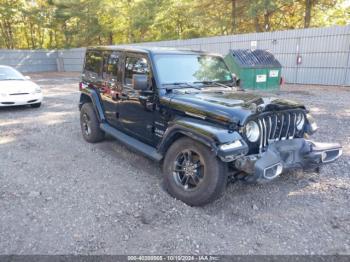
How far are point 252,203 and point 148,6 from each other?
28438 millimetres

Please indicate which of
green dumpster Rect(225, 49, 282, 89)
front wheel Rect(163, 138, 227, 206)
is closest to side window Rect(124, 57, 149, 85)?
front wheel Rect(163, 138, 227, 206)

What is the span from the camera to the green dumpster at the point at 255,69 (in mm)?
9898

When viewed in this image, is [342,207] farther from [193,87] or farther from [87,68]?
[87,68]

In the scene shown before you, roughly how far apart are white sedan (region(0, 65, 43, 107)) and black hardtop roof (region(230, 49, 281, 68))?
693 centimetres

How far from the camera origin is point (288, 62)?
14.4m

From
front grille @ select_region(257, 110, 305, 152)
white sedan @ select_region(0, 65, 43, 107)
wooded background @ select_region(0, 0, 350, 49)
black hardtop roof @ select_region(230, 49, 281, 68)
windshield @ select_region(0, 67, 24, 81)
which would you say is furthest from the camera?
wooded background @ select_region(0, 0, 350, 49)

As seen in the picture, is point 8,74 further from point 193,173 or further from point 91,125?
point 193,173

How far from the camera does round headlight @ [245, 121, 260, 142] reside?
10.1 feet

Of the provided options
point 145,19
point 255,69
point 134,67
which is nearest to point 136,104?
point 134,67

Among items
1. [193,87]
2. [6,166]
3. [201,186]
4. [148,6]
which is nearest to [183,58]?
[193,87]

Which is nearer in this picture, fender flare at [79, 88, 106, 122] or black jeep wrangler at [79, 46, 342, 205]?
black jeep wrangler at [79, 46, 342, 205]

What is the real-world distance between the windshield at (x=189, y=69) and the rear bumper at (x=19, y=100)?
6.35m

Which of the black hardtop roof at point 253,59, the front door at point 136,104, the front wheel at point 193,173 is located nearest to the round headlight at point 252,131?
the front wheel at point 193,173

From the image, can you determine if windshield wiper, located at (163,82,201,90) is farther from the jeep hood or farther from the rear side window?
the rear side window
